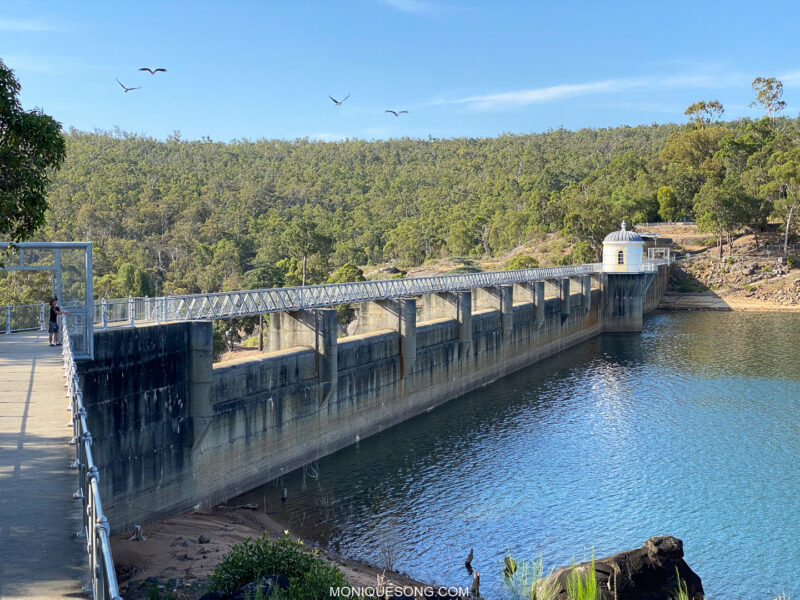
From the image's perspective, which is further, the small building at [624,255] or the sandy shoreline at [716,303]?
the sandy shoreline at [716,303]

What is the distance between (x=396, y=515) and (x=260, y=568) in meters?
10.9

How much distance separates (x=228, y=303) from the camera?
92.3ft

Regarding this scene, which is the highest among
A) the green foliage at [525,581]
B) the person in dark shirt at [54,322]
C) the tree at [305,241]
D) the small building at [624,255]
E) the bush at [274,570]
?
the tree at [305,241]

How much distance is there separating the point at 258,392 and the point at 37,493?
50.7 feet

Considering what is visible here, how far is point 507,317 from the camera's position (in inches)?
1893

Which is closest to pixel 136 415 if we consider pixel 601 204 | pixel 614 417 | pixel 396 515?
pixel 396 515

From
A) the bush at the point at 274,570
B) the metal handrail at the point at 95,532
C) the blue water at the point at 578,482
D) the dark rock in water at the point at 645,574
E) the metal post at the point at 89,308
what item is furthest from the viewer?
the blue water at the point at 578,482

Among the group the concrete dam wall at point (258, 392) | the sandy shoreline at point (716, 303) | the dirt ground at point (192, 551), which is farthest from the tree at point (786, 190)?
the dirt ground at point (192, 551)

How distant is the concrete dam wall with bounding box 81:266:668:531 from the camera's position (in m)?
21.0

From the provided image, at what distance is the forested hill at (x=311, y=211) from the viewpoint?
3438 inches

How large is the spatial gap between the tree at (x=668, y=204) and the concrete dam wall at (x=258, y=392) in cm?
6305

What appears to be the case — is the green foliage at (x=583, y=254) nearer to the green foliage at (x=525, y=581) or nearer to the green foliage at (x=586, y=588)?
the green foliage at (x=525, y=581)

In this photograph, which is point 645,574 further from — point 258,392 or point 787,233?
point 787,233

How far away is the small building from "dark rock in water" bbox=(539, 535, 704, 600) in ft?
176
